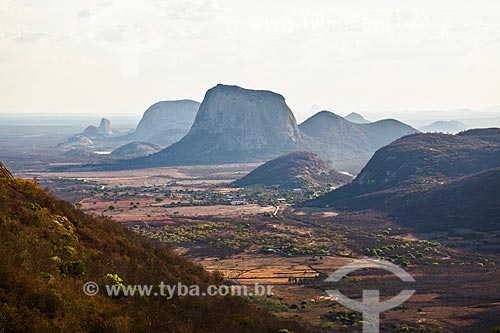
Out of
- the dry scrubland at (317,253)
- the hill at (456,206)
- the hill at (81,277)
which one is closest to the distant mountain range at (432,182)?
the hill at (456,206)

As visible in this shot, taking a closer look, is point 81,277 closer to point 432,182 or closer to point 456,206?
point 456,206

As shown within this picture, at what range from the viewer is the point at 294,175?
6998 inches

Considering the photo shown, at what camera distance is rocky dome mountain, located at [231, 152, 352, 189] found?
570 feet

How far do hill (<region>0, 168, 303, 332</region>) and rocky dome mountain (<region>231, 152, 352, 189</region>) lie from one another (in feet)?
436

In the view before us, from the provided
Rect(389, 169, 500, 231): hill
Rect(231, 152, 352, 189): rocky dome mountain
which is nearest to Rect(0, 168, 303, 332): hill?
Rect(389, 169, 500, 231): hill

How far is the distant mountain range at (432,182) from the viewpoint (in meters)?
102

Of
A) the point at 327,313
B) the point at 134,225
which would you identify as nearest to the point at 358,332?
the point at 327,313

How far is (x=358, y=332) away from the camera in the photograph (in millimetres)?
44844

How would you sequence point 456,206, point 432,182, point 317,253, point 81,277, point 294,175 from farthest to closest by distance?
point 294,175 → point 432,182 → point 456,206 → point 317,253 → point 81,277

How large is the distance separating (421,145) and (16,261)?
140155 millimetres

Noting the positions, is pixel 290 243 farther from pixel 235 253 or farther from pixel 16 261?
pixel 16 261

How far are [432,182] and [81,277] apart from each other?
11283cm

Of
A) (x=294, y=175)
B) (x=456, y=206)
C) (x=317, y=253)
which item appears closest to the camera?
(x=317, y=253)

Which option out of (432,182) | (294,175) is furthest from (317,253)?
(294,175)
